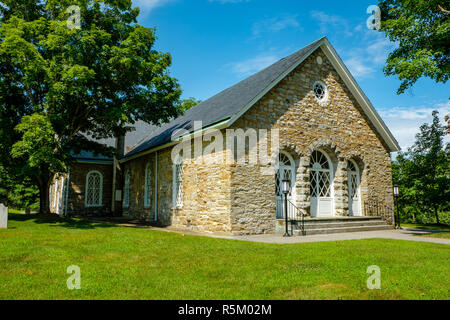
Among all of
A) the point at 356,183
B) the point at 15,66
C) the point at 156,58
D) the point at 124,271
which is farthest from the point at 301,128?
the point at 15,66

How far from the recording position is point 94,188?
21641 millimetres

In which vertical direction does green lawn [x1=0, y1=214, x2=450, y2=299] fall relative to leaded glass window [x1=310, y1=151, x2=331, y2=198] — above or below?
below

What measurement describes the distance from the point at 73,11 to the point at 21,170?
686 centimetres

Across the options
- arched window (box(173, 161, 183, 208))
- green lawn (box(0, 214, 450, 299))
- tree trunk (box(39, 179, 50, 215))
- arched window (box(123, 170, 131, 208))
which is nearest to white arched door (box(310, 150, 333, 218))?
green lawn (box(0, 214, 450, 299))

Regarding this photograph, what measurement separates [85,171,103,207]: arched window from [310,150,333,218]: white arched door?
14.3m

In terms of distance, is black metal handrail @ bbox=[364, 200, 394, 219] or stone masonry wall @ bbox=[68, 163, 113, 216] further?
stone masonry wall @ bbox=[68, 163, 113, 216]

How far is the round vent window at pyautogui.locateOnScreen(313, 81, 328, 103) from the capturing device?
1458cm

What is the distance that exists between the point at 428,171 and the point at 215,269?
742 inches

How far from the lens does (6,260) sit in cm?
646

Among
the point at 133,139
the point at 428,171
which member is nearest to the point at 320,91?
the point at 428,171

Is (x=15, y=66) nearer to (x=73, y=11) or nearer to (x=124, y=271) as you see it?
(x=73, y=11)
